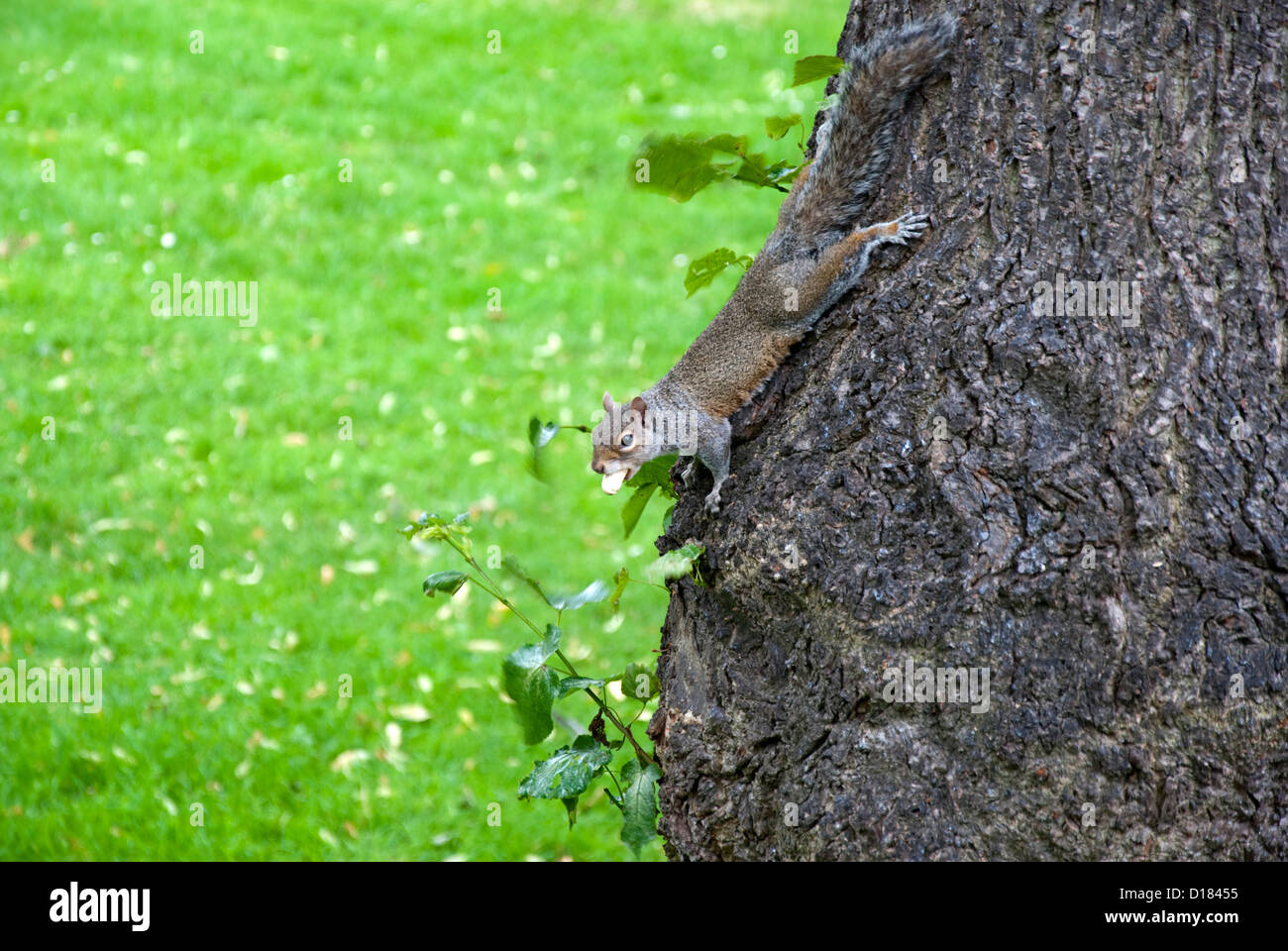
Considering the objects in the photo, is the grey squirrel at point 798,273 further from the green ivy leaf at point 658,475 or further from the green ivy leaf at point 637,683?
the green ivy leaf at point 637,683

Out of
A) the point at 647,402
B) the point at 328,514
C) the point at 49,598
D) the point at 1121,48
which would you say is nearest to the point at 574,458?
the point at 328,514

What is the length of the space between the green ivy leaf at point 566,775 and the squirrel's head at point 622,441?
2.26 feet

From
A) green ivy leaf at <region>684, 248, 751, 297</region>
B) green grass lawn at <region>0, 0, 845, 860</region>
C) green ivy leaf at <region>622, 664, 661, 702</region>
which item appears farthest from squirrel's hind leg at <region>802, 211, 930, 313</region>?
green grass lawn at <region>0, 0, 845, 860</region>

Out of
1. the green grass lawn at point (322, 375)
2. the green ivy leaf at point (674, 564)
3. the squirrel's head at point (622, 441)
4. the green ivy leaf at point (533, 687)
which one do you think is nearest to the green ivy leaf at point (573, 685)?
the green ivy leaf at point (533, 687)

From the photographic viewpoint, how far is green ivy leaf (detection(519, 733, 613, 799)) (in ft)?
6.54

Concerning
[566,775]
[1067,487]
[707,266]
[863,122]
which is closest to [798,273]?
[707,266]

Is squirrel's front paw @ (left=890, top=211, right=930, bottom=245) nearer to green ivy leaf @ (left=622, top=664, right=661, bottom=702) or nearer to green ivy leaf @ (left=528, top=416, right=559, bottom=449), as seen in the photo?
green ivy leaf @ (left=528, top=416, right=559, bottom=449)

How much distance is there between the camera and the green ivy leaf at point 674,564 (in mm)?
1795

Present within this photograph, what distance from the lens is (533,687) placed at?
6.48 feet

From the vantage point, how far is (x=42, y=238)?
6.05 metres

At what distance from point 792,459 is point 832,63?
662 mm

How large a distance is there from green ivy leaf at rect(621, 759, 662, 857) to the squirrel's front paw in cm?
96

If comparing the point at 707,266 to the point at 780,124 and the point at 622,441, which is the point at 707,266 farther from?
the point at 622,441

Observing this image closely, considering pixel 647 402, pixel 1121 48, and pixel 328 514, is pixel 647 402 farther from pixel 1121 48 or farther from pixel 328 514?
pixel 328 514
